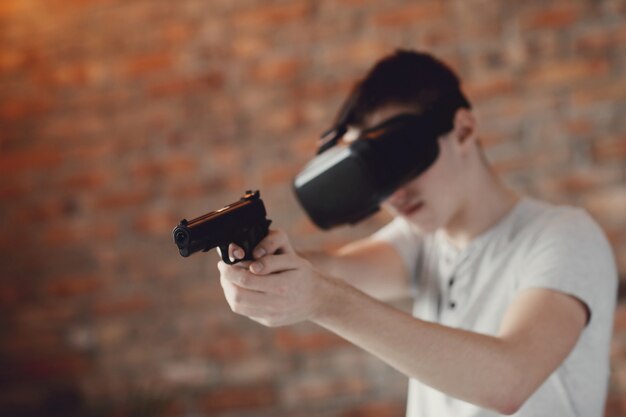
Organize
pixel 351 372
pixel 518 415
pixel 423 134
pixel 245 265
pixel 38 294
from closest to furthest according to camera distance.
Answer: pixel 245 265, pixel 518 415, pixel 423 134, pixel 351 372, pixel 38 294

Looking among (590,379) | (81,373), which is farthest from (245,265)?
(81,373)

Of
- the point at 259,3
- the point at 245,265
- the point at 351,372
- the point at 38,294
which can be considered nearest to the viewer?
the point at 245,265

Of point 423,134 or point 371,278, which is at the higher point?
point 423,134

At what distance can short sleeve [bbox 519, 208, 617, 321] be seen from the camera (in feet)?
3.77

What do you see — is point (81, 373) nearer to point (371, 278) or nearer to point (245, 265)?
point (371, 278)

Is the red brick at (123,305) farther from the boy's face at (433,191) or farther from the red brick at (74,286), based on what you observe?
the boy's face at (433,191)

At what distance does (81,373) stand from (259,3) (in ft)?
4.96

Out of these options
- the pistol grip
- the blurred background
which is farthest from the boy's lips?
the blurred background

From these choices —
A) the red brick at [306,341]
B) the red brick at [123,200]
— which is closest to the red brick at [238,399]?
the red brick at [306,341]

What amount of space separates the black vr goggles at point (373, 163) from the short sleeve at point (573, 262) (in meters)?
0.25

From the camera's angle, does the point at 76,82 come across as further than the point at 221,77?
Yes

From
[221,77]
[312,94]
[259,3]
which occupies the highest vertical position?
[259,3]

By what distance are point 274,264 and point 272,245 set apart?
0.03 metres

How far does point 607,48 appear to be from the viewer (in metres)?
2.20
